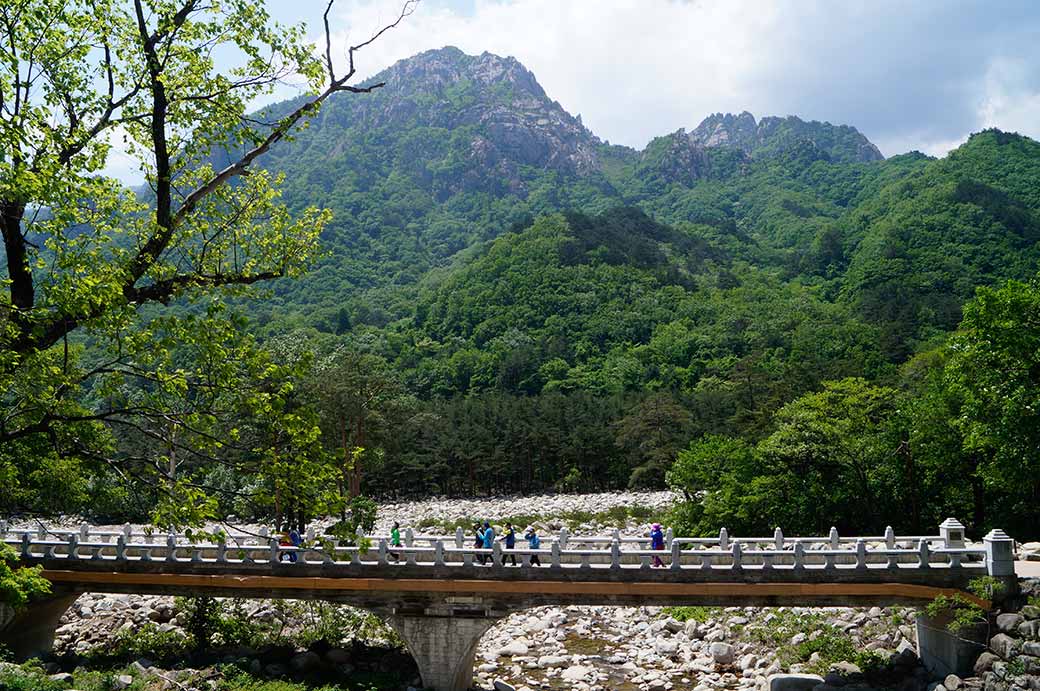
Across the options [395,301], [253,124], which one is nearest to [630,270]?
[395,301]

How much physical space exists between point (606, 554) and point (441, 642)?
16.5 ft

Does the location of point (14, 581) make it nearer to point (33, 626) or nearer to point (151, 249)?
point (151, 249)

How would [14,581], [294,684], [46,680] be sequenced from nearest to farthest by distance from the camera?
[14,581] → [46,680] → [294,684]

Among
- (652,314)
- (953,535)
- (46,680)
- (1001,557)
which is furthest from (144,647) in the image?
(652,314)

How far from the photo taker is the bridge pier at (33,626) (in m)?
22.9

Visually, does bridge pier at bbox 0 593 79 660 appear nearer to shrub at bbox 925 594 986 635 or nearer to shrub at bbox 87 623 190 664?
shrub at bbox 87 623 190 664

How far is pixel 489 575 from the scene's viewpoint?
21.2 m

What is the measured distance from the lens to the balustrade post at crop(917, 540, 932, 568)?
1980cm

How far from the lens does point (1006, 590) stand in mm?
18719

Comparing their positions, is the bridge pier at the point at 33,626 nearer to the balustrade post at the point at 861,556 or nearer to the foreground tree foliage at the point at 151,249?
the foreground tree foliage at the point at 151,249

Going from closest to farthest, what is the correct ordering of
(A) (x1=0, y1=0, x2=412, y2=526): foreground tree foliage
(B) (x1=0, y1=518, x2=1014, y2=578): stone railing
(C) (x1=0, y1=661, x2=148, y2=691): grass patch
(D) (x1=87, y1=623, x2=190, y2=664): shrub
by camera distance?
1. (A) (x1=0, y1=0, x2=412, y2=526): foreground tree foliage
2. (C) (x1=0, y1=661, x2=148, y2=691): grass patch
3. (B) (x1=0, y1=518, x2=1014, y2=578): stone railing
4. (D) (x1=87, y1=623, x2=190, y2=664): shrub

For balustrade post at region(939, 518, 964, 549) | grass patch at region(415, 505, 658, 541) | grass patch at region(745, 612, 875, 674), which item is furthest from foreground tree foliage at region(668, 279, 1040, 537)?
grass patch at region(415, 505, 658, 541)

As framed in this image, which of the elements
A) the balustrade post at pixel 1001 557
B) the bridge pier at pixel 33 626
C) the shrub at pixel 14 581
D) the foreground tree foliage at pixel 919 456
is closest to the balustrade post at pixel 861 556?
the balustrade post at pixel 1001 557

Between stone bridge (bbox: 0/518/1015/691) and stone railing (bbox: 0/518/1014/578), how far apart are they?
0.12 feet
